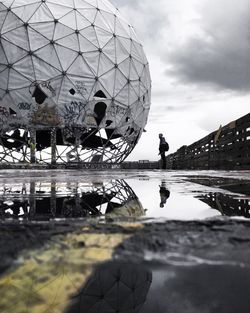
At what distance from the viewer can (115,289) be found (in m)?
0.94

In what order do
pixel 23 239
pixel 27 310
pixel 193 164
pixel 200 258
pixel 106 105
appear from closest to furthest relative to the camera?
pixel 27 310 → pixel 200 258 → pixel 23 239 → pixel 193 164 → pixel 106 105

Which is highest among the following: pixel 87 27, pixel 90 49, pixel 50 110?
pixel 87 27

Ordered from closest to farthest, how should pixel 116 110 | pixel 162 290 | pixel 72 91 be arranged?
pixel 162 290, pixel 72 91, pixel 116 110

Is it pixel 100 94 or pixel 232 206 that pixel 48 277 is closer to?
pixel 232 206

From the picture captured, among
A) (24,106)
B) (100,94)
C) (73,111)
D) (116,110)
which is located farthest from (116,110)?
(24,106)

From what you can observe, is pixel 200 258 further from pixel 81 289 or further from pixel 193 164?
pixel 193 164

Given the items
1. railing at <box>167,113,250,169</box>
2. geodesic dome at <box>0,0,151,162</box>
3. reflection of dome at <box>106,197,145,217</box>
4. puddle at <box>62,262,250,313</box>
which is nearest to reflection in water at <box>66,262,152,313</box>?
puddle at <box>62,262,250,313</box>

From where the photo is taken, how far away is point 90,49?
73.6ft

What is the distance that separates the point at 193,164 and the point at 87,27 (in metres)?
11.1

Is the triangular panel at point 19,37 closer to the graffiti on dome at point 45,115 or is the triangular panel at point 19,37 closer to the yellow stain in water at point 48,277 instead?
the graffiti on dome at point 45,115

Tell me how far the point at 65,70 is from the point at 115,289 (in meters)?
22.0

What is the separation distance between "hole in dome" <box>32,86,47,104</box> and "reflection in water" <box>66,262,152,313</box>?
72.5ft

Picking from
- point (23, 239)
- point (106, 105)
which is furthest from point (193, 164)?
point (23, 239)

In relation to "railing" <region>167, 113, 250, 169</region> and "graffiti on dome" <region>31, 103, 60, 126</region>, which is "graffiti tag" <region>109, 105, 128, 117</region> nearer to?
"graffiti on dome" <region>31, 103, 60, 126</region>
